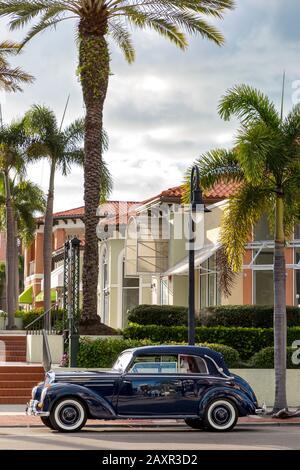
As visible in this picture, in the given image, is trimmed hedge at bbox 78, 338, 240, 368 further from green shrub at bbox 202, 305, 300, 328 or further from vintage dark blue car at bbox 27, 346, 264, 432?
vintage dark blue car at bbox 27, 346, 264, 432

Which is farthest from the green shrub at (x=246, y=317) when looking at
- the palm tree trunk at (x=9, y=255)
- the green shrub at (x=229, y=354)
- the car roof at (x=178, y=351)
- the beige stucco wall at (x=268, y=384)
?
the palm tree trunk at (x=9, y=255)

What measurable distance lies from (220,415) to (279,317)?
4.93 m

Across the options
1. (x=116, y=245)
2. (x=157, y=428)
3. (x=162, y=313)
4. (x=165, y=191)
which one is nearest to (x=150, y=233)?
(x=165, y=191)

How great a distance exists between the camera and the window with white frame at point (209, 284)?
34531 mm

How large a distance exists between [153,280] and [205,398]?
23.7m

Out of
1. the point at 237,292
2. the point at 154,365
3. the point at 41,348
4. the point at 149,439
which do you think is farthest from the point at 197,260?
the point at 149,439

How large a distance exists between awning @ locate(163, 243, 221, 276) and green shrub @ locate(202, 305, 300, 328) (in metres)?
3.85

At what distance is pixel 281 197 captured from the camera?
74.5 feet

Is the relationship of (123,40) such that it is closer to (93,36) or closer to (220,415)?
(93,36)

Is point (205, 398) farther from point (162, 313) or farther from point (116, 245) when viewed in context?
point (116, 245)

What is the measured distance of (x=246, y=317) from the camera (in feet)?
91.4

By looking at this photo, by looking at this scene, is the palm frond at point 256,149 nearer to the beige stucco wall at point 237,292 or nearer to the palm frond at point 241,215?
the palm frond at point 241,215
